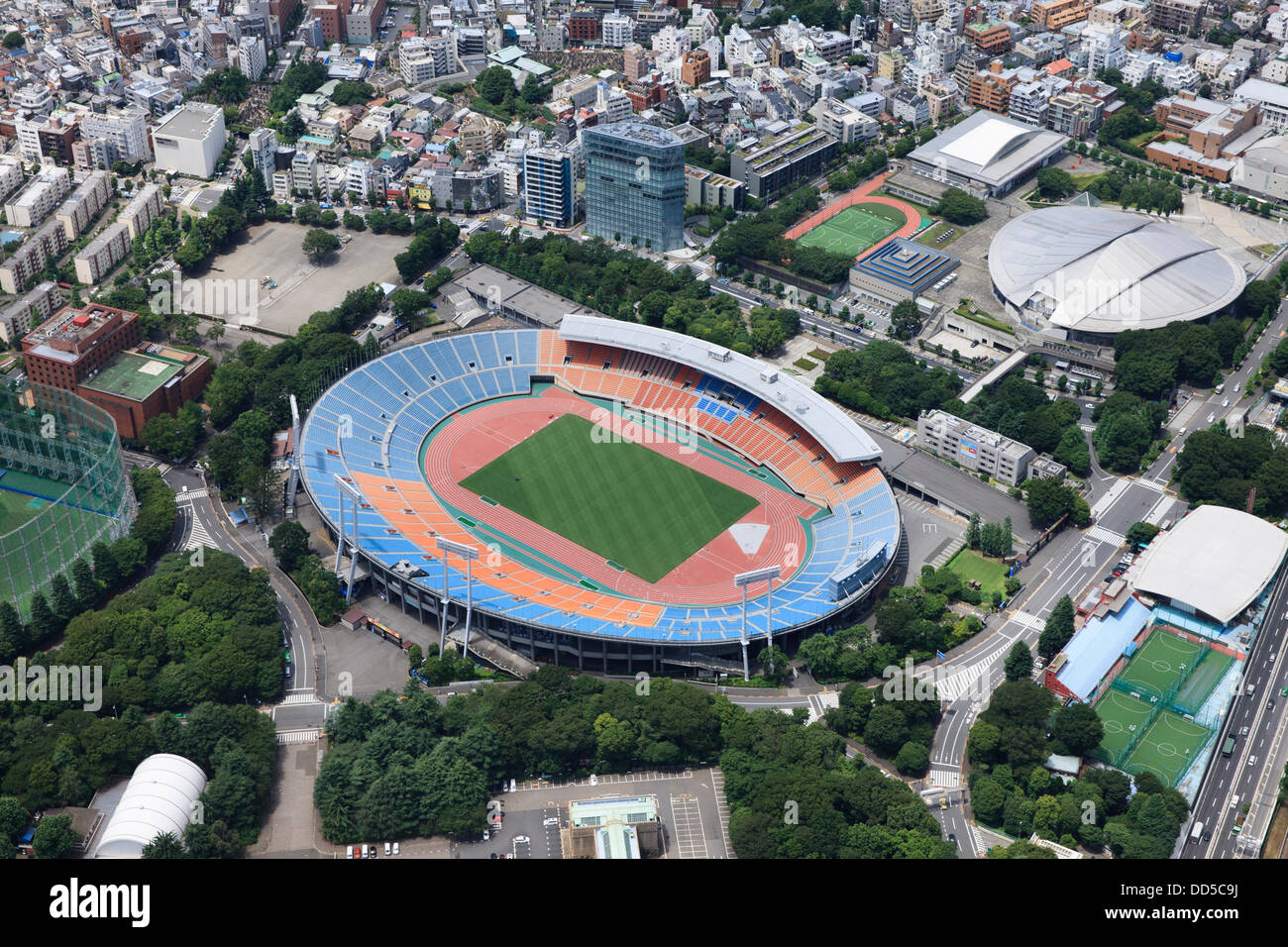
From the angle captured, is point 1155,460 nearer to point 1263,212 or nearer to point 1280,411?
point 1280,411

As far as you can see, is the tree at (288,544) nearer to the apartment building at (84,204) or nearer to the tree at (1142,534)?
the apartment building at (84,204)

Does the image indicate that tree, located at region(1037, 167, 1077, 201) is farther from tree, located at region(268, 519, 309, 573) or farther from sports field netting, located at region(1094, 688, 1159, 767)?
tree, located at region(268, 519, 309, 573)

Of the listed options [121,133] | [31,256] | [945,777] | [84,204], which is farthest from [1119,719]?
[121,133]

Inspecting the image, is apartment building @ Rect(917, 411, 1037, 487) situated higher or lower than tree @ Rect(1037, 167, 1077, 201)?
lower

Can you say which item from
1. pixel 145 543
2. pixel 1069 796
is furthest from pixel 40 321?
pixel 1069 796

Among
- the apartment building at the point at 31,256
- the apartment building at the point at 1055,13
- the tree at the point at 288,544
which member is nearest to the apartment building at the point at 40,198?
the apartment building at the point at 31,256

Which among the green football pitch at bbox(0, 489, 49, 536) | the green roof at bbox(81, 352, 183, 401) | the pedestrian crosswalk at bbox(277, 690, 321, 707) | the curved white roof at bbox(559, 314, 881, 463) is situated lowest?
the pedestrian crosswalk at bbox(277, 690, 321, 707)

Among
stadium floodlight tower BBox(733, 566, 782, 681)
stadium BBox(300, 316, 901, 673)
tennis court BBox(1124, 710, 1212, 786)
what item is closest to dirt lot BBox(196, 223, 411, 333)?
stadium BBox(300, 316, 901, 673)
